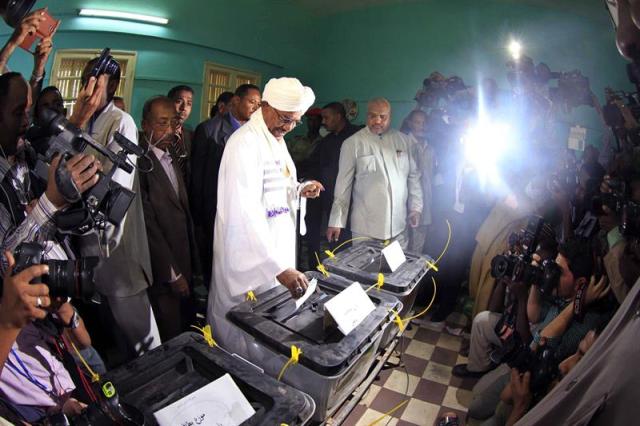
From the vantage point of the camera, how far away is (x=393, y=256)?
1301 mm

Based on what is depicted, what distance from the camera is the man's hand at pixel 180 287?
1.25 metres

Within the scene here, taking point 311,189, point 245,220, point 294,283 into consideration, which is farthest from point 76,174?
point 311,189

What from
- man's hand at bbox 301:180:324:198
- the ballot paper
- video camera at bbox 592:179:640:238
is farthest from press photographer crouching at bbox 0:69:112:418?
video camera at bbox 592:179:640:238

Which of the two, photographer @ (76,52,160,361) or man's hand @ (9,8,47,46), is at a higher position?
man's hand @ (9,8,47,46)

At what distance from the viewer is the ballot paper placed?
1.95ft

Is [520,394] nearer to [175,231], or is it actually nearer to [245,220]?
[245,220]

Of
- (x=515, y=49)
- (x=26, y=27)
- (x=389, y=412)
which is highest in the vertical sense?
(x=515, y=49)

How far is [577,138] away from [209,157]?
110 centimetres

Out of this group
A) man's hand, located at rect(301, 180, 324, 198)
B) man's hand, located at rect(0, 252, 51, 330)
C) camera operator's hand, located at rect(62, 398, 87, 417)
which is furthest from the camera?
man's hand, located at rect(301, 180, 324, 198)

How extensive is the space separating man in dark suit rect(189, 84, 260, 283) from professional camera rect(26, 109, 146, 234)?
0.39 m

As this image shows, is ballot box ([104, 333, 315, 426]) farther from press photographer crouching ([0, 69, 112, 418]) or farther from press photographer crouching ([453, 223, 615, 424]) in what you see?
press photographer crouching ([453, 223, 615, 424])

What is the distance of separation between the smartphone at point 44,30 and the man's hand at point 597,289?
1.24 meters

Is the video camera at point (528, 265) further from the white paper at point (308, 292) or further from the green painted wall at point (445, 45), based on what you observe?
the white paper at point (308, 292)

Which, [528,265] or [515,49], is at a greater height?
[515,49]
